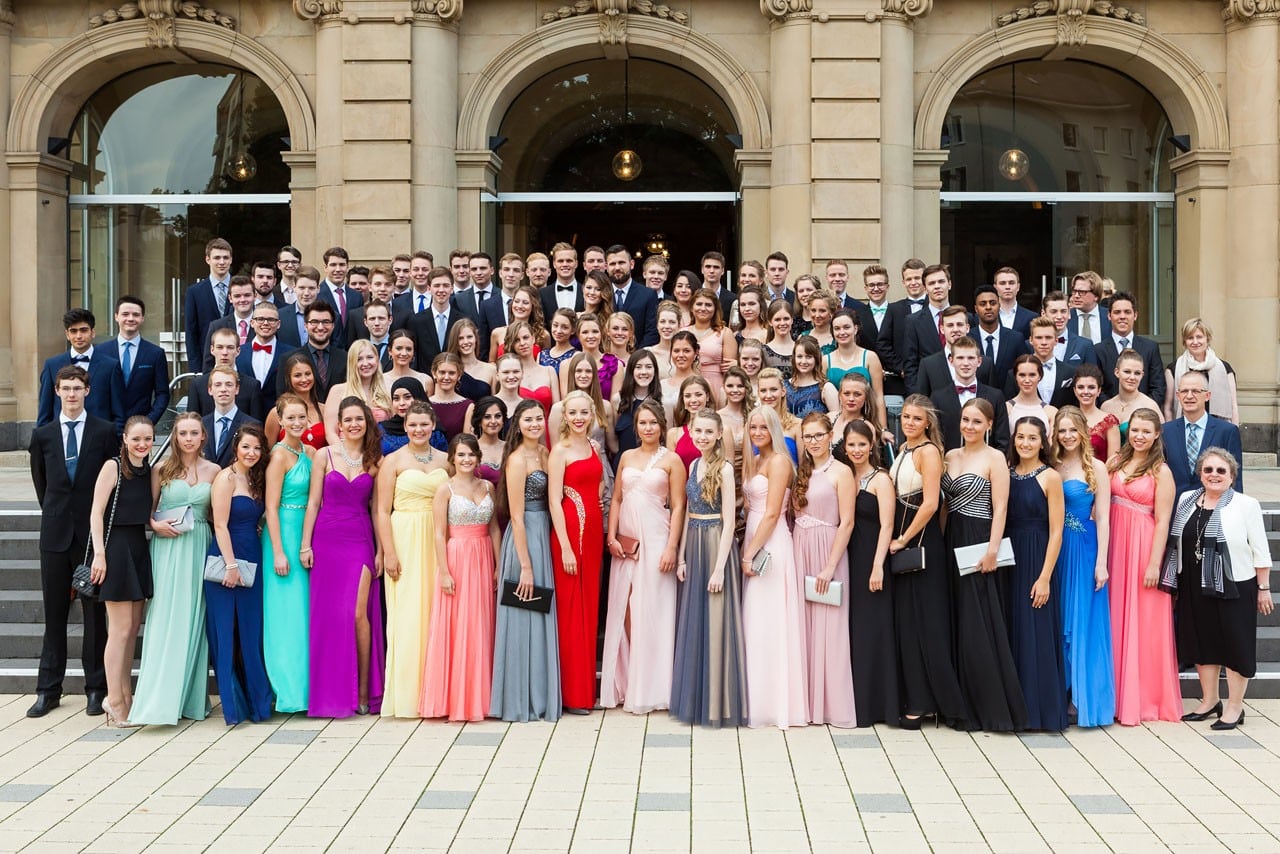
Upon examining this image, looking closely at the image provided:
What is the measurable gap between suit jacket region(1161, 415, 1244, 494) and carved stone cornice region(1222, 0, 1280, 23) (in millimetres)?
8456

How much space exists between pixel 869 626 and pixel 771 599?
600 millimetres

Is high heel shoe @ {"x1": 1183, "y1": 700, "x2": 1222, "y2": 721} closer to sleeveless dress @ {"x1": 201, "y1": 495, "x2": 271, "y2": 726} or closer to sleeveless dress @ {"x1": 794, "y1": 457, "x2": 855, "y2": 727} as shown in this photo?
sleeveless dress @ {"x1": 794, "y1": 457, "x2": 855, "y2": 727}

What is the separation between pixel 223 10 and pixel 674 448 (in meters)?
10.3

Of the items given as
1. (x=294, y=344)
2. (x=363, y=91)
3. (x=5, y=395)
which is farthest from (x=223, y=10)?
(x=294, y=344)

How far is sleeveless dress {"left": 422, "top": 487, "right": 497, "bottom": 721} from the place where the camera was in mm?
8062

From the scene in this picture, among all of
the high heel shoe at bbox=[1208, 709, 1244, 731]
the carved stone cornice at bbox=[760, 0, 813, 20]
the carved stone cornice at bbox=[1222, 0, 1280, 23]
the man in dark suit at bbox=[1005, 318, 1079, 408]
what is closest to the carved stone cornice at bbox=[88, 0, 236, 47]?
the carved stone cornice at bbox=[760, 0, 813, 20]

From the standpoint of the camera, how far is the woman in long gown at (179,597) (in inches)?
313

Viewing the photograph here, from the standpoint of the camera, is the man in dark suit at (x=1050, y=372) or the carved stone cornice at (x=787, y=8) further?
the carved stone cornice at (x=787, y=8)

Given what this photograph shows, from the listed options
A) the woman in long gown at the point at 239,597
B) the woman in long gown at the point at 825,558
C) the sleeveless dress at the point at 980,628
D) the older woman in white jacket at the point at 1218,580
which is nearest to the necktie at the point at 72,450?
the woman in long gown at the point at 239,597

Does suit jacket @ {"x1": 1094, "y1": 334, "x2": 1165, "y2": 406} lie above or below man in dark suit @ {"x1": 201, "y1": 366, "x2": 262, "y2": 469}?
above

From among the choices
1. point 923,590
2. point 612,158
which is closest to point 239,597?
point 923,590

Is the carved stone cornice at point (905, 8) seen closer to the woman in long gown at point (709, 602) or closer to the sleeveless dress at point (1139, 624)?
the sleeveless dress at point (1139, 624)

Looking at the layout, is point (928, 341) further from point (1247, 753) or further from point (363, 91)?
point (363, 91)

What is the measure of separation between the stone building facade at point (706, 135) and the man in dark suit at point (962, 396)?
5.80m
